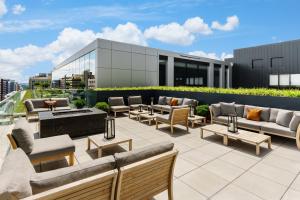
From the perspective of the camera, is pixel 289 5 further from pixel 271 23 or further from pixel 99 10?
pixel 99 10

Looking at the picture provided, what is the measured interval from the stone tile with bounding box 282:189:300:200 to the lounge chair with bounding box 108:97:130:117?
7.47 meters

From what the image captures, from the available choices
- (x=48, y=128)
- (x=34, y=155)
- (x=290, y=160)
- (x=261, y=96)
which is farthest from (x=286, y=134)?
(x=48, y=128)

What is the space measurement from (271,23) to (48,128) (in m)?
15.0

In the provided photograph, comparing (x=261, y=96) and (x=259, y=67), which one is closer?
(x=261, y=96)

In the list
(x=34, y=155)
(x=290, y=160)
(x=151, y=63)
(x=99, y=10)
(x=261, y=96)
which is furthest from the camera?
(x=151, y=63)

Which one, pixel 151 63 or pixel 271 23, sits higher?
pixel 271 23

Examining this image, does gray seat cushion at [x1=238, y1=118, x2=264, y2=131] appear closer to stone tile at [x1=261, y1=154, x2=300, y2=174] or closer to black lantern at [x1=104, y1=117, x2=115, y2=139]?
stone tile at [x1=261, y1=154, x2=300, y2=174]

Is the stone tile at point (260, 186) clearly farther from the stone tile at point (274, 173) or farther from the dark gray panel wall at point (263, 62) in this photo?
the dark gray panel wall at point (263, 62)

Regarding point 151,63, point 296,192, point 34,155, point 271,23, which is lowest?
point 296,192

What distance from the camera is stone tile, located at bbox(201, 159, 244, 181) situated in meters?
3.20

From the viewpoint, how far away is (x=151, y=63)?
14.8 metres

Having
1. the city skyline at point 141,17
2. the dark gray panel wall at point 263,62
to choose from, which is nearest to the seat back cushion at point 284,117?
the city skyline at point 141,17

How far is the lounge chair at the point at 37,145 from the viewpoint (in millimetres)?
2944

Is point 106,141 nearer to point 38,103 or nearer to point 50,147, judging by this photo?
point 50,147
